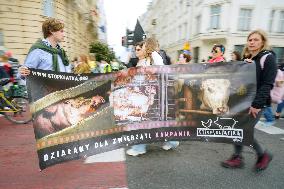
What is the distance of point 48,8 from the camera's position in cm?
1716

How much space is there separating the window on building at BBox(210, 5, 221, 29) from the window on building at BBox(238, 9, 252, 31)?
6.71ft

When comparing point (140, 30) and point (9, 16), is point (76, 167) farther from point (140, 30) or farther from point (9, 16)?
point (9, 16)

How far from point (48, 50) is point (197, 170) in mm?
2680

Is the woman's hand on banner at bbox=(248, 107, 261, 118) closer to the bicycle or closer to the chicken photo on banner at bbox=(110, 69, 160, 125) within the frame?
the chicken photo on banner at bbox=(110, 69, 160, 125)

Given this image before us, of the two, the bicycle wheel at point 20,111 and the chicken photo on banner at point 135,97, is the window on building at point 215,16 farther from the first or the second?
the chicken photo on banner at point 135,97

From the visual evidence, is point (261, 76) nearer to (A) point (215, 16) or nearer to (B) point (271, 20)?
(A) point (215, 16)

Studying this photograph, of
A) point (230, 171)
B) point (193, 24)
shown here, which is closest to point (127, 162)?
point (230, 171)

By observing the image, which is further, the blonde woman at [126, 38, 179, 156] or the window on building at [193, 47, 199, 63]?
the window on building at [193, 47, 199, 63]

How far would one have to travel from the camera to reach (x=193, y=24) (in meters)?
30.7

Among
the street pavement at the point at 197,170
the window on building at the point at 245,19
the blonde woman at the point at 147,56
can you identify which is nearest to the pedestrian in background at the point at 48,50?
the blonde woman at the point at 147,56

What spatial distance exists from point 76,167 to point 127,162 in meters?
0.77

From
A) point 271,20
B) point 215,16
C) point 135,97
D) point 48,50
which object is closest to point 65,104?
point 48,50

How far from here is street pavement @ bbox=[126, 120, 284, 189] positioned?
3383 millimetres

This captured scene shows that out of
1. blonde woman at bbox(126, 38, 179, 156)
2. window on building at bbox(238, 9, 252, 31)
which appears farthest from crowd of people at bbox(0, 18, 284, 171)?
window on building at bbox(238, 9, 252, 31)
